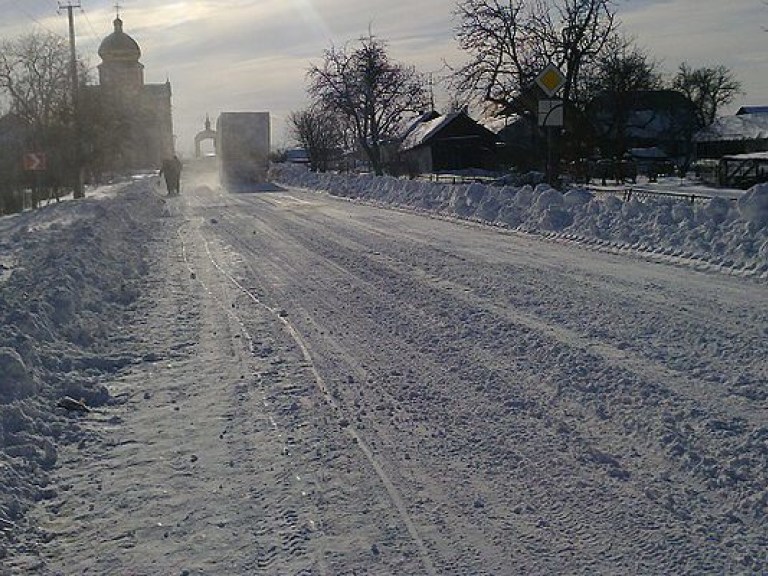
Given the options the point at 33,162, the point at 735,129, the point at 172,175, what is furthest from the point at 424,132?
the point at 33,162

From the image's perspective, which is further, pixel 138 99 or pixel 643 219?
pixel 138 99

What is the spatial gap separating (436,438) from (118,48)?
125 metres

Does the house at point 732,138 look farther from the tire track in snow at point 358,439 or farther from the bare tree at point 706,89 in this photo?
the tire track in snow at point 358,439

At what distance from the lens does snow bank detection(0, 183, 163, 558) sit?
569 cm

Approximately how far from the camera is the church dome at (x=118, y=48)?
12050 centimetres

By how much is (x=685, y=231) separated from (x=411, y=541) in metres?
11.3

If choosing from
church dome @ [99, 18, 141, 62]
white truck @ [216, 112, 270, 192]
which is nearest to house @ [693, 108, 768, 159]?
white truck @ [216, 112, 270, 192]

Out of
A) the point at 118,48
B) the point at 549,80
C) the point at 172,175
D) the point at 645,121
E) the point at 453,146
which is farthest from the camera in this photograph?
the point at 118,48

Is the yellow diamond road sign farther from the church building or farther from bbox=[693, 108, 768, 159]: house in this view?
the church building

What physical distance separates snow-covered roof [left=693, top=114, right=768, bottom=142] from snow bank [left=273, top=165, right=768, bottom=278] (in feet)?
201

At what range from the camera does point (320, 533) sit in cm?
472

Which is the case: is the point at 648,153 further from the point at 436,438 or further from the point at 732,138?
the point at 436,438

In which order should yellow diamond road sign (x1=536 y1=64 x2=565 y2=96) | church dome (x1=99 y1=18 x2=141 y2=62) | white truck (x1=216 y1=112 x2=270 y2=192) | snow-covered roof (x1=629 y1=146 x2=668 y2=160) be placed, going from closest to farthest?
yellow diamond road sign (x1=536 y1=64 x2=565 y2=96) < white truck (x1=216 y1=112 x2=270 y2=192) < snow-covered roof (x1=629 y1=146 x2=668 y2=160) < church dome (x1=99 y1=18 x2=141 y2=62)

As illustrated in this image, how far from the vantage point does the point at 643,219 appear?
639 inches
